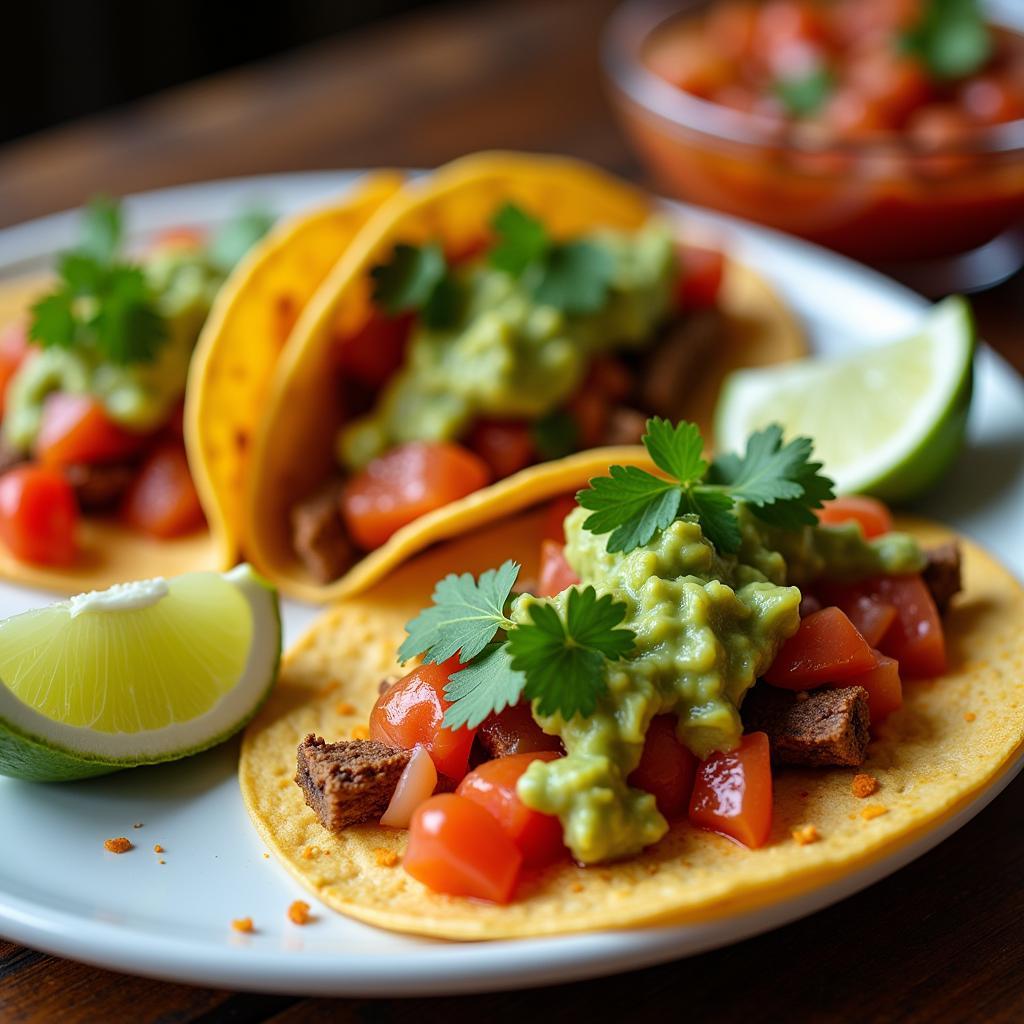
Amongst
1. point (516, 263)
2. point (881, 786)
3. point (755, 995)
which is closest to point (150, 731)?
point (755, 995)

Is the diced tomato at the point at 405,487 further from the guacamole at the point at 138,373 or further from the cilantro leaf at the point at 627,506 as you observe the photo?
the cilantro leaf at the point at 627,506

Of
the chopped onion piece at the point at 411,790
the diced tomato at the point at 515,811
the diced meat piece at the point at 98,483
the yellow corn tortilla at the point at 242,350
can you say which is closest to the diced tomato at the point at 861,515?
the diced tomato at the point at 515,811

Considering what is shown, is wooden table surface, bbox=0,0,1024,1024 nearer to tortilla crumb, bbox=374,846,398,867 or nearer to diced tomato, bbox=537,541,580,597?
tortilla crumb, bbox=374,846,398,867

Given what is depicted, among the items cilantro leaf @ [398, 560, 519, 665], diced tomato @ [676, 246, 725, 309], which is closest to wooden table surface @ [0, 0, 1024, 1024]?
cilantro leaf @ [398, 560, 519, 665]

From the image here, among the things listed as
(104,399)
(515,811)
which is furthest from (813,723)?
(104,399)

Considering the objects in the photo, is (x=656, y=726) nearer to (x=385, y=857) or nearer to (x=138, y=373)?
(x=385, y=857)

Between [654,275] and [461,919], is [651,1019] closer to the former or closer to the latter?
[461,919]
